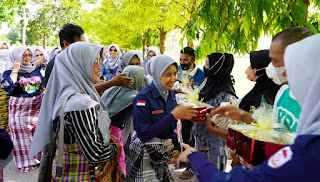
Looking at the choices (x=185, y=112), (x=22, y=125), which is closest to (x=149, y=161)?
(x=185, y=112)

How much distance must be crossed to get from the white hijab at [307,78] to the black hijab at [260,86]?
1.49m

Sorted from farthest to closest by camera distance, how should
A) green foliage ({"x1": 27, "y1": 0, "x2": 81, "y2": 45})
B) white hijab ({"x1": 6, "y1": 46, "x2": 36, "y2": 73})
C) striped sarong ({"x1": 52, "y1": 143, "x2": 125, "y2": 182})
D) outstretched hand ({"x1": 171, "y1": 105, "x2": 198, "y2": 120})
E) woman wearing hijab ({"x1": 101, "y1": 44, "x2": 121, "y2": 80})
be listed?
green foliage ({"x1": 27, "y1": 0, "x2": 81, "y2": 45}) → woman wearing hijab ({"x1": 101, "y1": 44, "x2": 121, "y2": 80}) → white hijab ({"x1": 6, "y1": 46, "x2": 36, "y2": 73}) → outstretched hand ({"x1": 171, "y1": 105, "x2": 198, "y2": 120}) → striped sarong ({"x1": 52, "y1": 143, "x2": 125, "y2": 182})

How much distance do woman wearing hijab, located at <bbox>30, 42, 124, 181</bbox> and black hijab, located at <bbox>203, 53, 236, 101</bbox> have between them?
6.10 ft

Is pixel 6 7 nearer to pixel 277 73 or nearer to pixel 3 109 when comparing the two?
pixel 3 109

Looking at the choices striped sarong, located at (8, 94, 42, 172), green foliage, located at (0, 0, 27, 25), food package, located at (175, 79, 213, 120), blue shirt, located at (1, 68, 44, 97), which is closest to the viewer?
food package, located at (175, 79, 213, 120)

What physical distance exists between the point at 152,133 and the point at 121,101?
2.90 feet

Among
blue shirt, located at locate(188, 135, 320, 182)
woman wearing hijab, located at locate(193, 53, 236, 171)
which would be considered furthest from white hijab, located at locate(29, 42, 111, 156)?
woman wearing hijab, located at locate(193, 53, 236, 171)

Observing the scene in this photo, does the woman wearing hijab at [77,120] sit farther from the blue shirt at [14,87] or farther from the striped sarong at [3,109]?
the striped sarong at [3,109]

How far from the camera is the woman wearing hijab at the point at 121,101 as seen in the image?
3.23m

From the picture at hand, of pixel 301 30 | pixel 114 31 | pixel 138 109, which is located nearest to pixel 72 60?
pixel 138 109

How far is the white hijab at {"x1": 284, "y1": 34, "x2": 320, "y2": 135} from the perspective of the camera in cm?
101

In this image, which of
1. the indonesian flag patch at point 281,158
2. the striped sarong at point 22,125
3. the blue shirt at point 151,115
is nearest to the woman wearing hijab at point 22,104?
the striped sarong at point 22,125

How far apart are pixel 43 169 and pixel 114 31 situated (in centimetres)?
1351

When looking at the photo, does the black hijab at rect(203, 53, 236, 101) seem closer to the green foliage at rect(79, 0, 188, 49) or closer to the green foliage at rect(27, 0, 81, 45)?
the green foliage at rect(79, 0, 188, 49)
